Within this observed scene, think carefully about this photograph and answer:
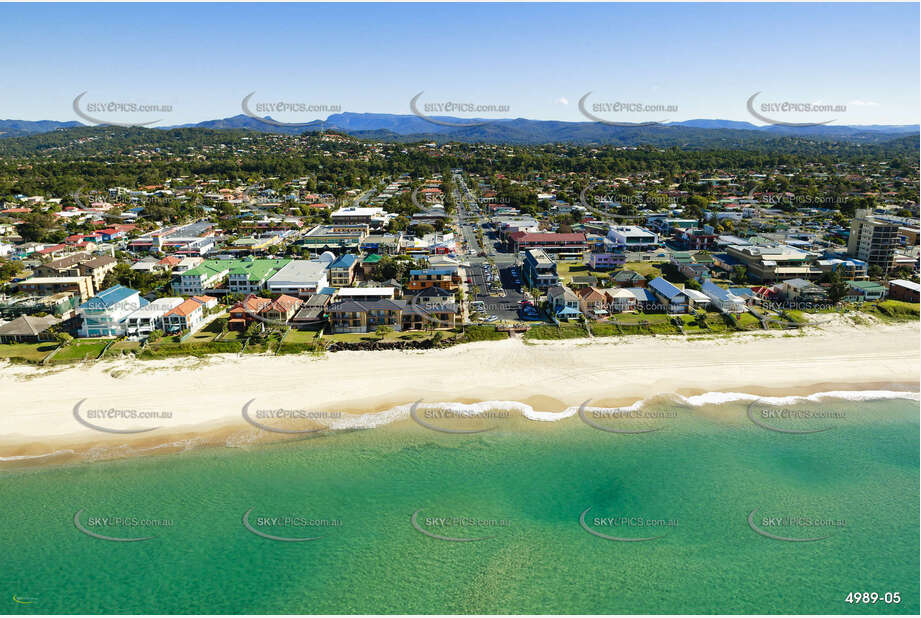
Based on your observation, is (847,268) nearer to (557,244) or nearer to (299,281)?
(557,244)

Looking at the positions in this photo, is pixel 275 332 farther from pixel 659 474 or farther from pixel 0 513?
pixel 659 474

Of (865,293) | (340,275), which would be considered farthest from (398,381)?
(865,293)

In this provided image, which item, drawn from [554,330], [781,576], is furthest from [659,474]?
[554,330]

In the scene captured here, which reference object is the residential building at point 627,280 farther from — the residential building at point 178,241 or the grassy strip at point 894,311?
the residential building at point 178,241

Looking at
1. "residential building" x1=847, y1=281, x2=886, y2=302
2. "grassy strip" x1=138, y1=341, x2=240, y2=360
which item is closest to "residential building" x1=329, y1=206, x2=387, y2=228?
"grassy strip" x1=138, y1=341, x2=240, y2=360

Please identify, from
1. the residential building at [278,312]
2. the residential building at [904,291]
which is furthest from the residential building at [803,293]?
the residential building at [278,312]
